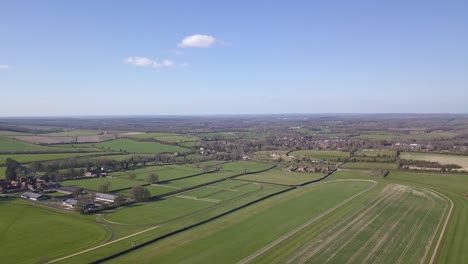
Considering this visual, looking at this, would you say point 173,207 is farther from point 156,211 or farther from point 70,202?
point 70,202

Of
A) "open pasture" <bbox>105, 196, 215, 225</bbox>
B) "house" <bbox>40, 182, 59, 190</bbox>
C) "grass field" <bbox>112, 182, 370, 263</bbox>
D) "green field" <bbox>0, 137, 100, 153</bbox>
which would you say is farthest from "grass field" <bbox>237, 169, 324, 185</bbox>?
"green field" <bbox>0, 137, 100, 153</bbox>

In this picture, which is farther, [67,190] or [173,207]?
[67,190]

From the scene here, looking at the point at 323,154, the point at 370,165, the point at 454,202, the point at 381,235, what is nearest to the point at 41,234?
the point at 381,235

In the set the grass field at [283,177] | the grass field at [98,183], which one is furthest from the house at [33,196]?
the grass field at [283,177]

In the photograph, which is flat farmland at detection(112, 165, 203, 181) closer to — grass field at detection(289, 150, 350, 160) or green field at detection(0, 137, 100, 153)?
green field at detection(0, 137, 100, 153)

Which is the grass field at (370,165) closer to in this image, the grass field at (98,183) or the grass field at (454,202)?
the grass field at (454,202)

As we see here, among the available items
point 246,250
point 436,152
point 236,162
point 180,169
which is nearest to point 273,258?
point 246,250

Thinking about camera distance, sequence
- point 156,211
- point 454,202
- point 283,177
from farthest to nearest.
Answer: point 283,177 < point 454,202 < point 156,211
